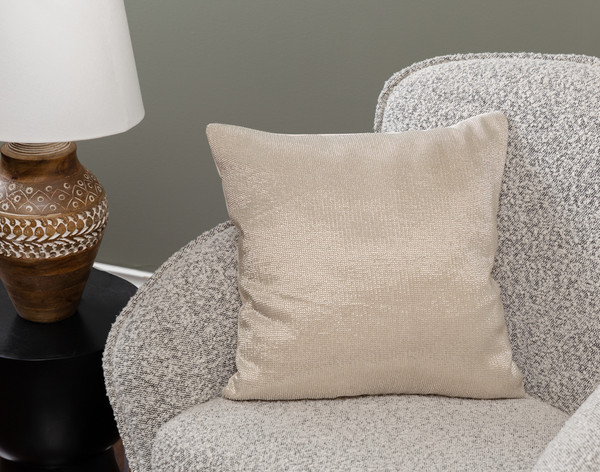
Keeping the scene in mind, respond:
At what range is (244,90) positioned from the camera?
1.92 meters

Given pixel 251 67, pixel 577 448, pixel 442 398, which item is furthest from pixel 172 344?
pixel 251 67

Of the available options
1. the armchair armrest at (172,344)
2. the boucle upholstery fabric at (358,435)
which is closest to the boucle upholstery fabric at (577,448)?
the boucle upholstery fabric at (358,435)

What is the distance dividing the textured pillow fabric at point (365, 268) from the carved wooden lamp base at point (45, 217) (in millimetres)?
271

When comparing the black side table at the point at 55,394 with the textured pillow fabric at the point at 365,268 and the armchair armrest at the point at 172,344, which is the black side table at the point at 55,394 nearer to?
the armchair armrest at the point at 172,344

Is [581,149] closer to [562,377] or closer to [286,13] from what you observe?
[562,377]

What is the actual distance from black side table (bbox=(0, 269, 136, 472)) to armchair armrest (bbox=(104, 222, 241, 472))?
224 mm

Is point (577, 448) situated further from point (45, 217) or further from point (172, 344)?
point (45, 217)

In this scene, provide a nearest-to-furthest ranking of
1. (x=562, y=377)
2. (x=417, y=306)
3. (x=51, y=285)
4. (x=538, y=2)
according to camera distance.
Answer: (x=417, y=306), (x=562, y=377), (x=51, y=285), (x=538, y=2)

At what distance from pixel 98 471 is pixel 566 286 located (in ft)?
2.87

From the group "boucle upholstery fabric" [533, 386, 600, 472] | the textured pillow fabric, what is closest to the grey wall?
the textured pillow fabric

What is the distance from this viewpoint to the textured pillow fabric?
42.7 inches

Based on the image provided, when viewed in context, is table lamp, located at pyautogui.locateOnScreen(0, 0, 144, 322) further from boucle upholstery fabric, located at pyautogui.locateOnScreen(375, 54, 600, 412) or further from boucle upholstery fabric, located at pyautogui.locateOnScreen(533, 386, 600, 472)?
boucle upholstery fabric, located at pyautogui.locateOnScreen(533, 386, 600, 472)

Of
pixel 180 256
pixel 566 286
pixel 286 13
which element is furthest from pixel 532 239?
pixel 286 13

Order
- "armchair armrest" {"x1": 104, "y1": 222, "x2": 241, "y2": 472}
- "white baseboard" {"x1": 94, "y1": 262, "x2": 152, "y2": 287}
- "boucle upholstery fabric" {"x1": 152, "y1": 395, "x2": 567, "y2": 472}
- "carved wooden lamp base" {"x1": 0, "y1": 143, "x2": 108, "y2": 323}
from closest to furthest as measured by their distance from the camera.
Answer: "boucle upholstery fabric" {"x1": 152, "y1": 395, "x2": 567, "y2": 472}, "armchair armrest" {"x1": 104, "y1": 222, "x2": 241, "y2": 472}, "carved wooden lamp base" {"x1": 0, "y1": 143, "x2": 108, "y2": 323}, "white baseboard" {"x1": 94, "y1": 262, "x2": 152, "y2": 287}
